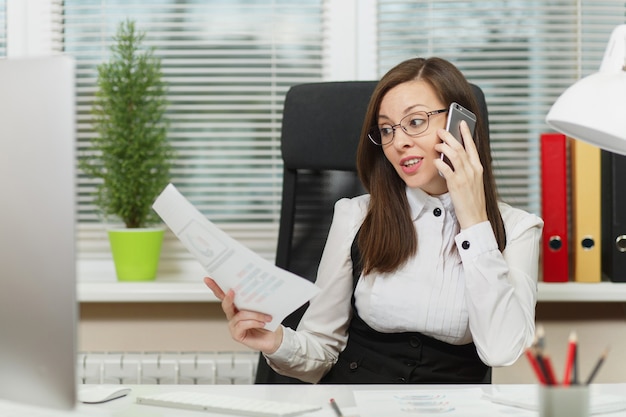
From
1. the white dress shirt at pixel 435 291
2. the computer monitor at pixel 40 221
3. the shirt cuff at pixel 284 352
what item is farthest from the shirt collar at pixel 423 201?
the computer monitor at pixel 40 221

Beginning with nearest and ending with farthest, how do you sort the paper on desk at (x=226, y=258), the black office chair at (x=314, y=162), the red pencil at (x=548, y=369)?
the red pencil at (x=548, y=369), the paper on desk at (x=226, y=258), the black office chair at (x=314, y=162)

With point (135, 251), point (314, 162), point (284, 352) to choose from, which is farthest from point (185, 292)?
point (284, 352)

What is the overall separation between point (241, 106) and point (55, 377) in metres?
1.65

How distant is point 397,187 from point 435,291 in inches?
10.0

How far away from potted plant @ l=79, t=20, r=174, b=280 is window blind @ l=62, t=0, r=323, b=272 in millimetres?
121

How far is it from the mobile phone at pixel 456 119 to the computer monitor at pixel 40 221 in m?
0.96

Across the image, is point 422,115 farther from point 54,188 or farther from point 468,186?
point 54,188

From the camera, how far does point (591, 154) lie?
2.05 m

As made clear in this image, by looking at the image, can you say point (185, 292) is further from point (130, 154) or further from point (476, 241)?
point (476, 241)

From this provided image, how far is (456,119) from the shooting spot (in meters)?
1.59

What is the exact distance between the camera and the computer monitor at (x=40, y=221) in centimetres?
75

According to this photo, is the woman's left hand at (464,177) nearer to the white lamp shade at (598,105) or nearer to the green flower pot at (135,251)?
the white lamp shade at (598,105)

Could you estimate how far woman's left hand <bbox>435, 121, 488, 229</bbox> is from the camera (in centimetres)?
153

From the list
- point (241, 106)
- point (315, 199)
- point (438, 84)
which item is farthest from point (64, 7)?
point (438, 84)
